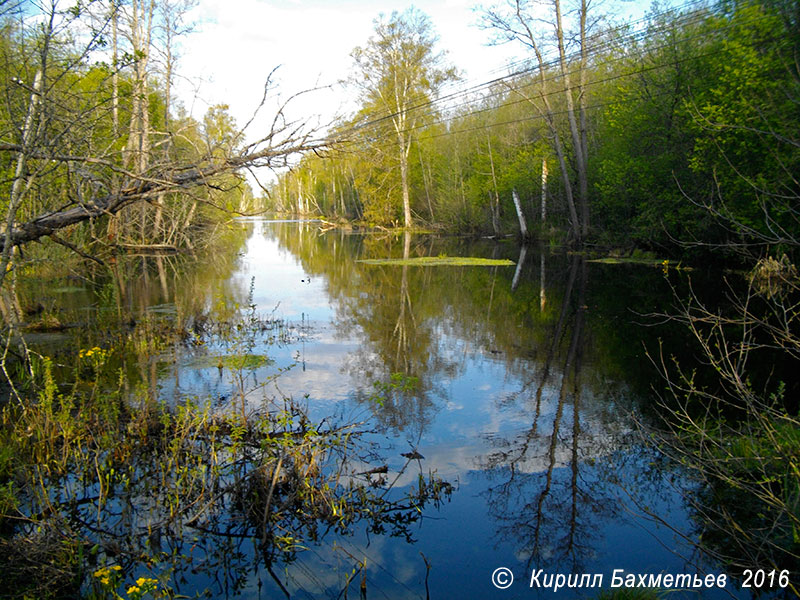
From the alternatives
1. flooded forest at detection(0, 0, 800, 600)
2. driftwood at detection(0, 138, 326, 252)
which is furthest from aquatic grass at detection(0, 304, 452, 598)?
driftwood at detection(0, 138, 326, 252)

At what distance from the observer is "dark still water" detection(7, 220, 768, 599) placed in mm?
4113

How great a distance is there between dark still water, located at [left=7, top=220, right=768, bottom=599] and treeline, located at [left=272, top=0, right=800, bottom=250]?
7.44ft

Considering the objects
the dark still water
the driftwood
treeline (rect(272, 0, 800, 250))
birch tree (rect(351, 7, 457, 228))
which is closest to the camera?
the dark still water

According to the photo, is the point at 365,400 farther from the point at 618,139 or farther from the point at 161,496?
the point at 618,139

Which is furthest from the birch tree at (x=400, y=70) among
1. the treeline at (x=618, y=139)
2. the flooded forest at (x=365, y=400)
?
the flooded forest at (x=365, y=400)

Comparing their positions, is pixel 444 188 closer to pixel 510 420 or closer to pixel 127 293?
pixel 127 293

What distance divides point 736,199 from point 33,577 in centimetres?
1776

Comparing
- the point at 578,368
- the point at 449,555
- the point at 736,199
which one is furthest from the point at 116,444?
the point at 736,199

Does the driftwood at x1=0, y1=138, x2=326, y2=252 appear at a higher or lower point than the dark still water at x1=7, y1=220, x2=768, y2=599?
higher

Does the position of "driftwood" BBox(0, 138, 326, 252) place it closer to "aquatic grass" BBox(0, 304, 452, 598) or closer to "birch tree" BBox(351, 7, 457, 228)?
"aquatic grass" BBox(0, 304, 452, 598)

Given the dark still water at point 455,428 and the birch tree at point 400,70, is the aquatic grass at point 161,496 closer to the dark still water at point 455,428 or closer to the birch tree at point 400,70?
the dark still water at point 455,428

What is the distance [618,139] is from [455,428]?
20788mm

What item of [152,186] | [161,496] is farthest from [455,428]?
[152,186]

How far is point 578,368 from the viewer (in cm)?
880
